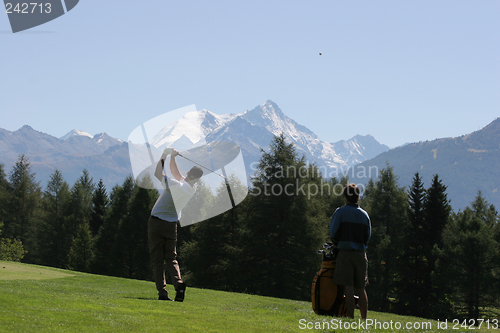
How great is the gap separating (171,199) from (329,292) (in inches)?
144

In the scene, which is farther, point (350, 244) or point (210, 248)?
point (210, 248)

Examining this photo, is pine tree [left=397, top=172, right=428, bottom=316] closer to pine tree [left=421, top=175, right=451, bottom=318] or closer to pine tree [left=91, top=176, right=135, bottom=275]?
pine tree [left=421, top=175, right=451, bottom=318]

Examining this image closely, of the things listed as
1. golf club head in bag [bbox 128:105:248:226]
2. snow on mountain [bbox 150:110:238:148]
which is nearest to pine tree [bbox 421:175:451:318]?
golf club head in bag [bbox 128:105:248:226]

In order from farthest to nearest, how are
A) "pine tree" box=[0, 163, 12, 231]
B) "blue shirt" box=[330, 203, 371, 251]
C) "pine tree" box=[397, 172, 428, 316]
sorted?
1. "pine tree" box=[0, 163, 12, 231]
2. "pine tree" box=[397, 172, 428, 316]
3. "blue shirt" box=[330, 203, 371, 251]

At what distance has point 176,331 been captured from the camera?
5383 mm

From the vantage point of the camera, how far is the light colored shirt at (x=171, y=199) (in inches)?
331

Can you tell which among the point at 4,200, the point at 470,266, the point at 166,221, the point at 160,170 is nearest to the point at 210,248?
the point at 470,266

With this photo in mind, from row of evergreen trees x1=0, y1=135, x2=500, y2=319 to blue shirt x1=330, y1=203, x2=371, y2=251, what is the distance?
54.4 ft

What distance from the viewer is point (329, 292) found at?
7.56 metres

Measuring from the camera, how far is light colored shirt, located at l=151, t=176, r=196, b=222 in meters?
8.41

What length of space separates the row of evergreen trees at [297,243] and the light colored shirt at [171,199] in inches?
582

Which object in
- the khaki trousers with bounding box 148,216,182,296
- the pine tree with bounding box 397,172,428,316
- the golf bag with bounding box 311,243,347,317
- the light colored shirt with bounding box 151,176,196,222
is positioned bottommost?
the pine tree with bounding box 397,172,428,316

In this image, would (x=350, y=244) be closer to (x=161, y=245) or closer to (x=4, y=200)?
(x=161, y=245)

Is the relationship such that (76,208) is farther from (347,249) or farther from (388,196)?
(347,249)
